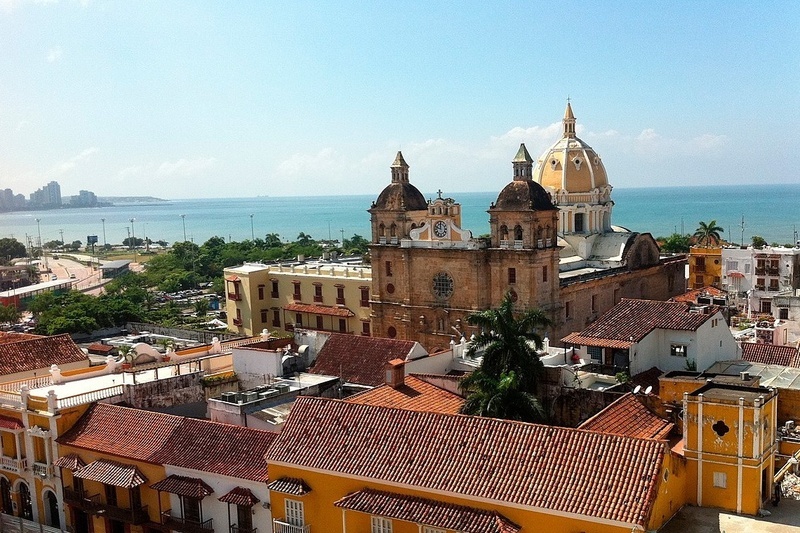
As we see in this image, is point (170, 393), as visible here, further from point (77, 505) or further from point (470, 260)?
point (470, 260)

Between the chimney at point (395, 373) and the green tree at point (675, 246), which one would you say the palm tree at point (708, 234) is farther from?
the chimney at point (395, 373)

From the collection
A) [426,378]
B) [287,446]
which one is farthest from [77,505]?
[426,378]

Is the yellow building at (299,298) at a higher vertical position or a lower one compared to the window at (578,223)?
lower

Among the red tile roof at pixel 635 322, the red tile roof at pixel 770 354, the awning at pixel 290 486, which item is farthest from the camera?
the red tile roof at pixel 770 354

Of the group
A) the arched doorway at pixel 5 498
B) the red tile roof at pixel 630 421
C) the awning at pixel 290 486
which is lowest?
the arched doorway at pixel 5 498

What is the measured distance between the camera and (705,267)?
65.2m

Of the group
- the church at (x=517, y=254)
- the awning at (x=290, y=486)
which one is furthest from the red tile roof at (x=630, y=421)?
the church at (x=517, y=254)

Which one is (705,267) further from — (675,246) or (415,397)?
(415,397)

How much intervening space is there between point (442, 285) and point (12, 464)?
85.4ft

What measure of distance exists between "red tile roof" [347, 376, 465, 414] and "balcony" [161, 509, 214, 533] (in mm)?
4675

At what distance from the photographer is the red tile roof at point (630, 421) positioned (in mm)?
18625

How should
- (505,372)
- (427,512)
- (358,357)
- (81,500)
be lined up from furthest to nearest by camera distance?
(358,357) < (505,372) < (81,500) < (427,512)

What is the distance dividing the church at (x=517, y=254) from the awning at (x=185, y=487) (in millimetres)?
24496

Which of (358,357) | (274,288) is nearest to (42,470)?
(358,357)
